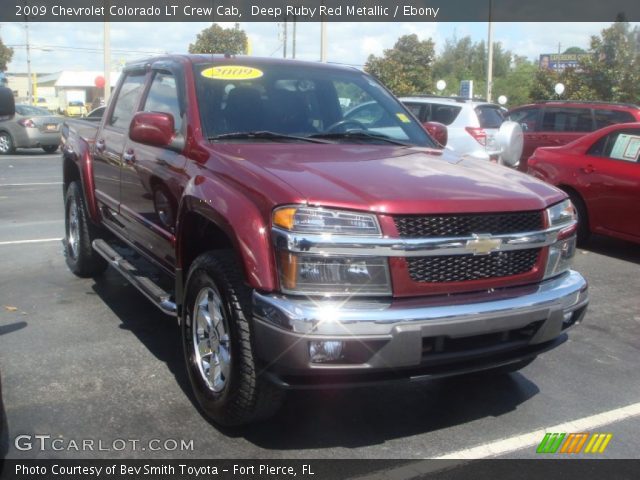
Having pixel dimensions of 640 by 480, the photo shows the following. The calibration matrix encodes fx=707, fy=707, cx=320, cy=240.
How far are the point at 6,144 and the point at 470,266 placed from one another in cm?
2094

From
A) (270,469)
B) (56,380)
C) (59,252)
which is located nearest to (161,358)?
(56,380)

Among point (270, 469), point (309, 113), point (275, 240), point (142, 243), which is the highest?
point (309, 113)

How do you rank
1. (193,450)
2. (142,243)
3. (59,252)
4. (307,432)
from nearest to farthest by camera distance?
1. (193,450)
2. (307,432)
3. (142,243)
4. (59,252)

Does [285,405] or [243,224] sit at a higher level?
[243,224]

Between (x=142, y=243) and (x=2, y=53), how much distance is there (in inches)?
2173

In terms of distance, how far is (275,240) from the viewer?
312 cm

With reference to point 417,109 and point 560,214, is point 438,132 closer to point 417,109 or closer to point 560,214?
point 560,214

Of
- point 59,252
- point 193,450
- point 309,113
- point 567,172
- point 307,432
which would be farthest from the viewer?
point 567,172

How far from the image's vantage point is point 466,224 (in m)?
3.30

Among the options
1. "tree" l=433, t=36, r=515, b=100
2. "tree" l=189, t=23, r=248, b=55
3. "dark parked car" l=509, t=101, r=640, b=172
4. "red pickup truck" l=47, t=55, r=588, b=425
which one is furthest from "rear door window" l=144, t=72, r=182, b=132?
"tree" l=433, t=36, r=515, b=100

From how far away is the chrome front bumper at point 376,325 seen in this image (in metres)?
2.99

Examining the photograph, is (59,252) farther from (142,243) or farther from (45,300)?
(142,243)

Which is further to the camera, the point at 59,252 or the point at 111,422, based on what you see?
the point at 59,252

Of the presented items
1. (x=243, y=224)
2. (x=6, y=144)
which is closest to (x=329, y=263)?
(x=243, y=224)
